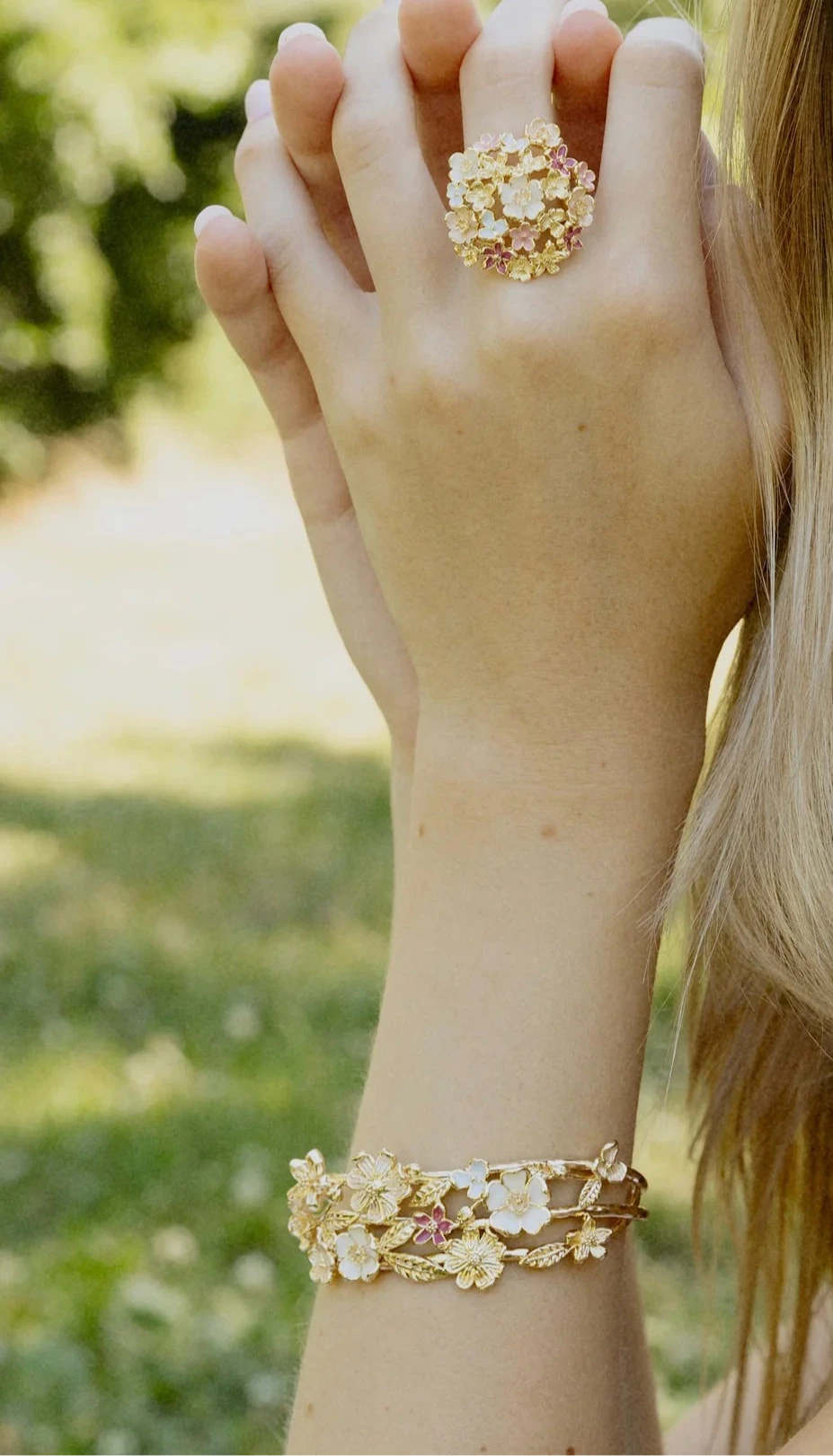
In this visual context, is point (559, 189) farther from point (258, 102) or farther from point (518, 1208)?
point (518, 1208)

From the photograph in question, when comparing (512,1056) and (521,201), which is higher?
(521,201)

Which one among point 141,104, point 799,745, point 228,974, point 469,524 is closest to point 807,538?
point 799,745

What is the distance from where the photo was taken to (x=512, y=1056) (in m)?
1.14

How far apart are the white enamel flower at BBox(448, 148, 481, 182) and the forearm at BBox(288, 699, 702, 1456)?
1.37 ft

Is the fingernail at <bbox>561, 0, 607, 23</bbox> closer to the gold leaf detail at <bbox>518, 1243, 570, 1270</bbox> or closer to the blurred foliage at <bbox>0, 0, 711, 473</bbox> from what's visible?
the gold leaf detail at <bbox>518, 1243, 570, 1270</bbox>

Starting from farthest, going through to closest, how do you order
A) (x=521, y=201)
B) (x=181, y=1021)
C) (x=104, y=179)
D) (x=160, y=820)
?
(x=104, y=179)
(x=160, y=820)
(x=181, y=1021)
(x=521, y=201)

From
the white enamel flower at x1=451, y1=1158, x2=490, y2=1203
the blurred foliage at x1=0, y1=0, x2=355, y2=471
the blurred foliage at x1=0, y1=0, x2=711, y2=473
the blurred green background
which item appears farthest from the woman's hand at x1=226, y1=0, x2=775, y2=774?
the blurred foliage at x1=0, y1=0, x2=355, y2=471

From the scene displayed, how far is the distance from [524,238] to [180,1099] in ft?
8.97

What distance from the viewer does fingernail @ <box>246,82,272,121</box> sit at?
1354 mm

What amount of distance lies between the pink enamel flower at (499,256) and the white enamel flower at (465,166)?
0.05m

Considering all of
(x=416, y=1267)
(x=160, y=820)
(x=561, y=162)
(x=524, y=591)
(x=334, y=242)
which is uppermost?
(x=160, y=820)

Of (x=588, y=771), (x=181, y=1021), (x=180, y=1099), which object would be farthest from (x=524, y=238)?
(x=181, y=1021)

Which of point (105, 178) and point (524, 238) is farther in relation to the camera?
point (105, 178)

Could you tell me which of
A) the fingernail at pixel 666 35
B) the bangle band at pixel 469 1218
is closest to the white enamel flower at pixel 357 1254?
the bangle band at pixel 469 1218
